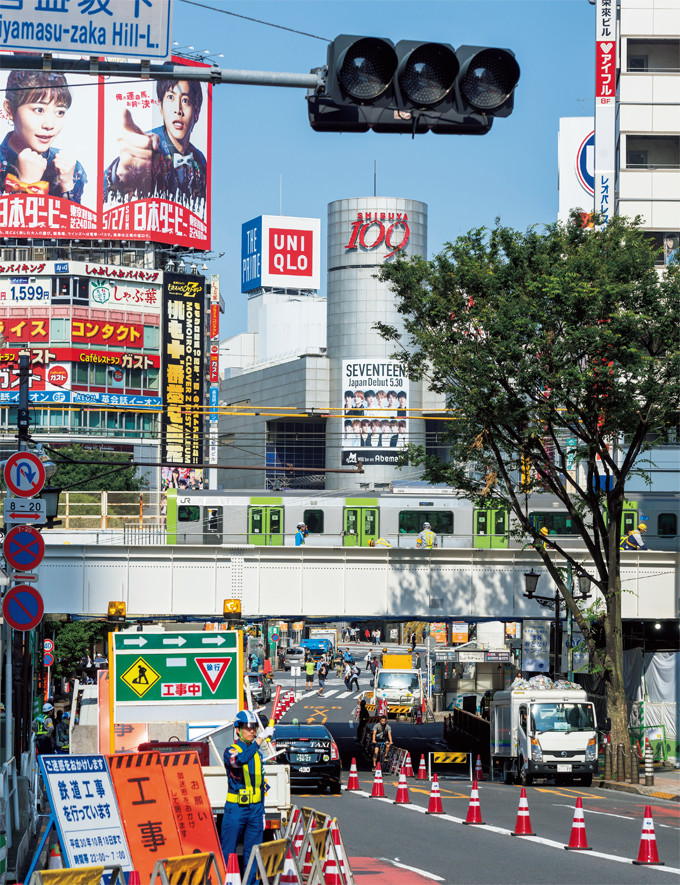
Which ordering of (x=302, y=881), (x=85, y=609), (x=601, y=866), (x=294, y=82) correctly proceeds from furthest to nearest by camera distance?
(x=85, y=609) → (x=601, y=866) → (x=302, y=881) → (x=294, y=82)

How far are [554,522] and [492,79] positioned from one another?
153ft

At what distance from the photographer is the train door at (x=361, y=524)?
53250 mm

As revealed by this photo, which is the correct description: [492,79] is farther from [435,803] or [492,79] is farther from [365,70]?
[435,803]

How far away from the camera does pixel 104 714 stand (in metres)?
19.4

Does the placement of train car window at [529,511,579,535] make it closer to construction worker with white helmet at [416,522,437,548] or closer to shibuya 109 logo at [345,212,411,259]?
construction worker with white helmet at [416,522,437,548]

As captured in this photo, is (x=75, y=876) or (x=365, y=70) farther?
(x=75, y=876)

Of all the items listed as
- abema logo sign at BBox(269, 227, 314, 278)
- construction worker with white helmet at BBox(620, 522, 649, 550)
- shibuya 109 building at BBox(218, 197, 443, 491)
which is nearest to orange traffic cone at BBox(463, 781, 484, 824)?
construction worker with white helmet at BBox(620, 522, 649, 550)

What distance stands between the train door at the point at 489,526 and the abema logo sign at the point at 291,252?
13375cm

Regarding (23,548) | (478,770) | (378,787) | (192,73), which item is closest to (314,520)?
(478,770)

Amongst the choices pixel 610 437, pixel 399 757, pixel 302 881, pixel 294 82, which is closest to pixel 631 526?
pixel 610 437

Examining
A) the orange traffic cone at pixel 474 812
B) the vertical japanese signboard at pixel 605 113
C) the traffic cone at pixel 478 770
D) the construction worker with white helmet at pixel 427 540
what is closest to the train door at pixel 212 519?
the construction worker with white helmet at pixel 427 540

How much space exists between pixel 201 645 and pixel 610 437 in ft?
60.8

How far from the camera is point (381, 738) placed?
3494 centimetres

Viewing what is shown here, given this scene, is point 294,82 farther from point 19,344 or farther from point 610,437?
point 19,344
